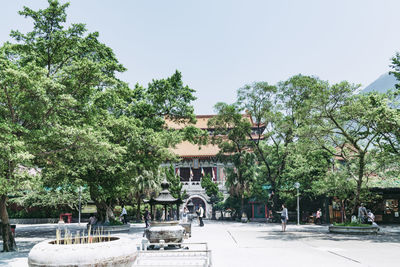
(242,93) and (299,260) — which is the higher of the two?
(242,93)

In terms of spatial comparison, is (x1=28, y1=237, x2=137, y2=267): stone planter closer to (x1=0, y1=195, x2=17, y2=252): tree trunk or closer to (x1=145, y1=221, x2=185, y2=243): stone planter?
(x1=145, y1=221, x2=185, y2=243): stone planter

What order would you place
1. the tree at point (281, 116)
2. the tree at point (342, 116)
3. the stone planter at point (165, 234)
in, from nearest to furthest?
the stone planter at point (165, 234) → the tree at point (342, 116) → the tree at point (281, 116)

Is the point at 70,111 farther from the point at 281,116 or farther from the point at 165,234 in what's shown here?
the point at 281,116

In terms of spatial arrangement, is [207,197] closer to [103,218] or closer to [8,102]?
[103,218]

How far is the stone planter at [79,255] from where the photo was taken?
571cm

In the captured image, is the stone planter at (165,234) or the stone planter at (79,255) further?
the stone planter at (165,234)

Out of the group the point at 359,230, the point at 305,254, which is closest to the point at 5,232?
the point at 305,254

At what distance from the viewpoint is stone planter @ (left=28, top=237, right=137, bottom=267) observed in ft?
18.7

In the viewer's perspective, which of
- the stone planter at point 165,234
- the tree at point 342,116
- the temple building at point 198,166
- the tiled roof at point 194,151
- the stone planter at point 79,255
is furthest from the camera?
the tiled roof at point 194,151

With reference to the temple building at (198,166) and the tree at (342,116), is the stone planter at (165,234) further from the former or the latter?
the temple building at (198,166)

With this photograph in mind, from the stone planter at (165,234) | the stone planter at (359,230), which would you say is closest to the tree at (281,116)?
the stone planter at (359,230)

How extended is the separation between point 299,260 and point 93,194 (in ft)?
55.6

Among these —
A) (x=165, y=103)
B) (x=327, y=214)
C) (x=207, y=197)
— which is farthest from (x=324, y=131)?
(x=207, y=197)

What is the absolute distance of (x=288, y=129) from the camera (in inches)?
1190
